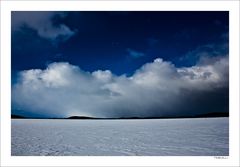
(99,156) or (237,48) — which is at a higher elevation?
(237,48)

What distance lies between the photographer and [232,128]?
4309mm

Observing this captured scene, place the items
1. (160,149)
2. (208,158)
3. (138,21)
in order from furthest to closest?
(138,21), (160,149), (208,158)

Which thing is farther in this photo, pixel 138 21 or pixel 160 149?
pixel 138 21

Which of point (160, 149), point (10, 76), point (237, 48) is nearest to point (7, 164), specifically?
point (10, 76)

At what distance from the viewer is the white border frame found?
4.20 metres

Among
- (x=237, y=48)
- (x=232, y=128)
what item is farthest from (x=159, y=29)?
(x=232, y=128)

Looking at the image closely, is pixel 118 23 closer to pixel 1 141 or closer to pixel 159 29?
pixel 159 29

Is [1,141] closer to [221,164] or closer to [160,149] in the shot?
[160,149]

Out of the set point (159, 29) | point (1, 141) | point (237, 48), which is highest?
point (159, 29)

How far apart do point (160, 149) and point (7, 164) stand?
2.55m

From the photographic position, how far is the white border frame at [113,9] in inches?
165

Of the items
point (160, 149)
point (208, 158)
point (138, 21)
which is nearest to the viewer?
point (208, 158)

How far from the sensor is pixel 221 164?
166 inches

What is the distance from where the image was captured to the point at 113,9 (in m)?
4.30
